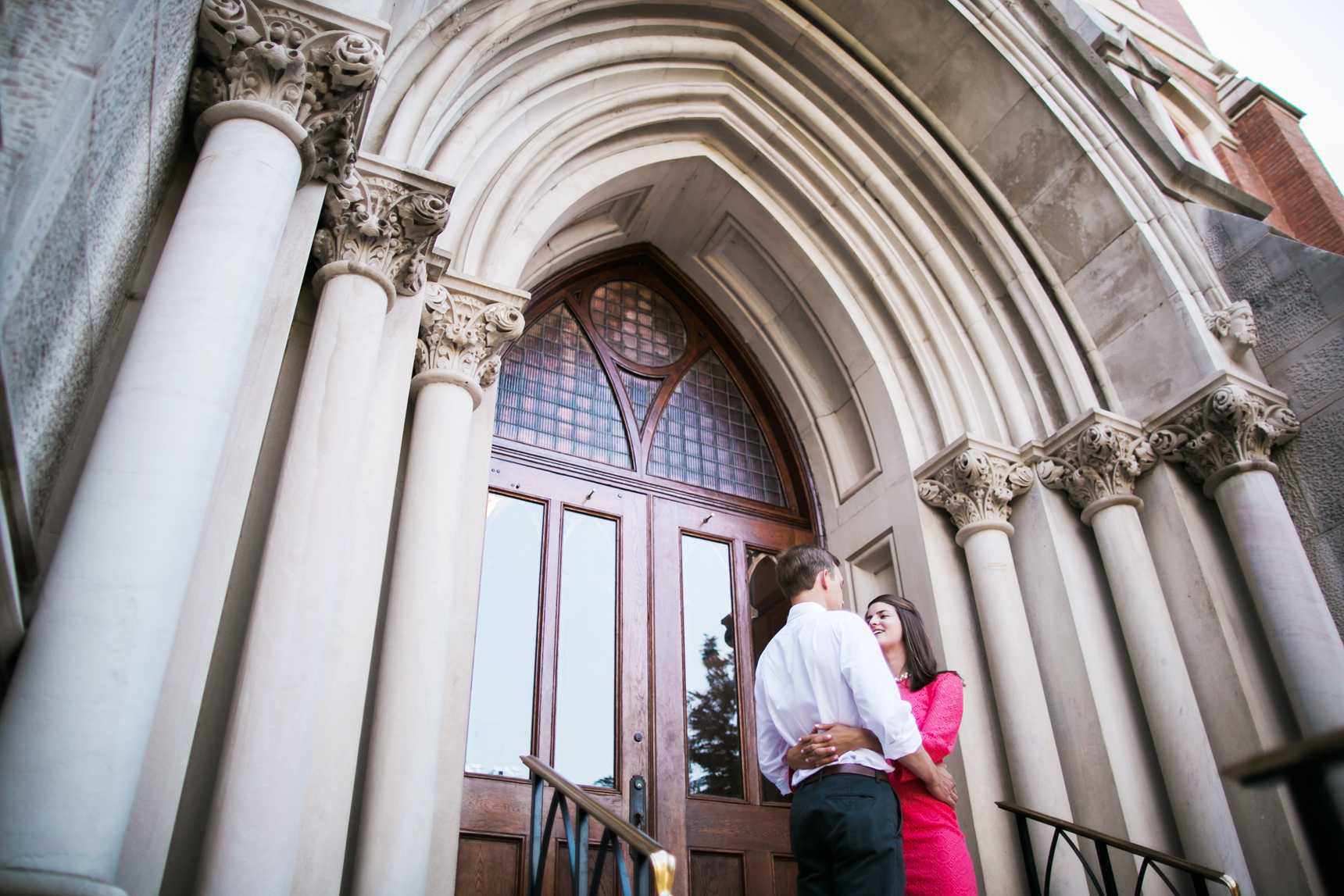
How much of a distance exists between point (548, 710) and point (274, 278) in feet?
7.88

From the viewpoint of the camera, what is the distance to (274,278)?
8.85ft

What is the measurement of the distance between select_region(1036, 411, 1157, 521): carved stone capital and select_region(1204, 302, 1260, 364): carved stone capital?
2.23 ft

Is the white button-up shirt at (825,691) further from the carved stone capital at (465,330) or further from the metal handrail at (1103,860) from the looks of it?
the carved stone capital at (465,330)

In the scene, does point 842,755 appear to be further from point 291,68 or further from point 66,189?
point 291,68

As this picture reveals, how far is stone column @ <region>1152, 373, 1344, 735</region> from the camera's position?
13.3 ft

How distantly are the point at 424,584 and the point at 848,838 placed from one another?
1.69 metres

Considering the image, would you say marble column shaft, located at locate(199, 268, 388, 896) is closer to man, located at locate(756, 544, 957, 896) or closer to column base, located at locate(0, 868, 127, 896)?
column base, located at locate(0, 868, 127, 896)

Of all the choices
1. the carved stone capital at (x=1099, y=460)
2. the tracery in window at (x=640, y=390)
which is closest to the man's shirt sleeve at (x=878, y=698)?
the carved stone capital at (x=1099, y=460)

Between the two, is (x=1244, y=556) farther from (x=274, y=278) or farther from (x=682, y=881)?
(x=274, y=278)

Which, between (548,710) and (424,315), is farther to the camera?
(548,710)

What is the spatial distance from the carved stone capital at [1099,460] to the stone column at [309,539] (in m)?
3.52

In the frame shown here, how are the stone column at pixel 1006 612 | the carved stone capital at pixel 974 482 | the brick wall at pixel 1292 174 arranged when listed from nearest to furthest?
the stone column at pixel 1006 612
the carved stone capital at pixel 974 482
the brick wall at pixel 1292 174

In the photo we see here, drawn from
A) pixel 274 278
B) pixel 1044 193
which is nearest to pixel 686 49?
pixel 1044 193

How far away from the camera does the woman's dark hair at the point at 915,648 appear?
3115 mm
